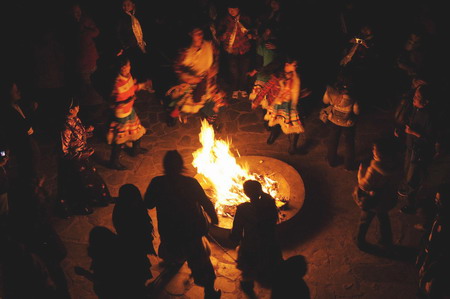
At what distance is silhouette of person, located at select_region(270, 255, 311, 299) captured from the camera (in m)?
4.84

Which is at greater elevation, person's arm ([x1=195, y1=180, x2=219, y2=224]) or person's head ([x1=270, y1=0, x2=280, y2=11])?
person's head ([x1=270, y1=0, x2=280, y2=11])

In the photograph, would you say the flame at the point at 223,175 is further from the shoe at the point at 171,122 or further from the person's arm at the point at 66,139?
the person's arm at the point at 66,139

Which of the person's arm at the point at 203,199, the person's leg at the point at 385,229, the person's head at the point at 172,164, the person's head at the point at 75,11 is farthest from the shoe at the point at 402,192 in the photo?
the person's head at the point at 75,11

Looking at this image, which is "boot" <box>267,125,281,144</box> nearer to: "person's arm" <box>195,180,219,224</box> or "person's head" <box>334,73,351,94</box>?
"person's head" <box>334,73,351,94</box>

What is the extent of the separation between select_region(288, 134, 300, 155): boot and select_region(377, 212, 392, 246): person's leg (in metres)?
2.96

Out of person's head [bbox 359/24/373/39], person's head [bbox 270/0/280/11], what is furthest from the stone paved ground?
person's head [bbox 270/0/280/11]

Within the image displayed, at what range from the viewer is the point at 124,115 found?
771cm

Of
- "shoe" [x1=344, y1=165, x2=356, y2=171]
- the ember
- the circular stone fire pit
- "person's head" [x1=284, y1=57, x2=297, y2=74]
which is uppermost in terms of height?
"person's head" [x1=284, y1=57, x2=297, y2=74]

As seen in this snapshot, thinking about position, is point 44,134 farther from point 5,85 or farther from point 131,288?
point 131,288

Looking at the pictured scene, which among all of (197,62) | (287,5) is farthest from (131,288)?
(287,5)

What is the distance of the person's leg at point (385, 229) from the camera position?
6.14 metres

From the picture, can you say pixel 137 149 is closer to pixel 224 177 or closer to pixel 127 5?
pixel 224 177

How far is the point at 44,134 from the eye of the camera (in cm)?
976

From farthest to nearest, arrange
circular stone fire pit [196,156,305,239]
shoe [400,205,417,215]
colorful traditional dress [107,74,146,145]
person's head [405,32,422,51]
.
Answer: person's head [405,32,422,51]
colorful traditional dress [107,74,146,145]
shoe [400,205,417,215]
circular stone fire pit [196,156,305,239]
